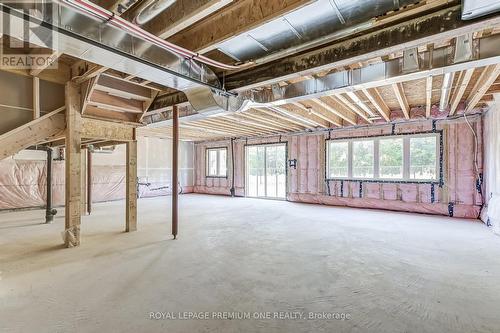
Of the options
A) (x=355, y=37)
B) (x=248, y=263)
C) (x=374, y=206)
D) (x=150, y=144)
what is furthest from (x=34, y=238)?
(x=374, y=206)

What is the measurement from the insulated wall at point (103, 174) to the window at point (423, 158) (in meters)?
8.07

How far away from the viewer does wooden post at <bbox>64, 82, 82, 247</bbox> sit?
136 inches

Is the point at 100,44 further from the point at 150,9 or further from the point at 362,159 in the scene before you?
the point at 362,159

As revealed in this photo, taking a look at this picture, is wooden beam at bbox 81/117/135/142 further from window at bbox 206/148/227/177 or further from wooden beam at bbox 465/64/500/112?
window at bbox 206/148/227/177

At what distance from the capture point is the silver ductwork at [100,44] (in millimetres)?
1583

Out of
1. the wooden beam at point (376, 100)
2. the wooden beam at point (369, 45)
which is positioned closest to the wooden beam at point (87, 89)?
the wooden beam at point (369, 45)

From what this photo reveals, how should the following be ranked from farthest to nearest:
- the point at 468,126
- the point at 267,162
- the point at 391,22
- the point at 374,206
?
the point at 267,162
the point at 374,206
the point at 468,126
the point at 391,22

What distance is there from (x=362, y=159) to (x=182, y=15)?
6.20 metres

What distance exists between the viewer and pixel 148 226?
4695mm

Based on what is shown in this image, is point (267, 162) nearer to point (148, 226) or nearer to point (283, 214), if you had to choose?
point (283, 214)

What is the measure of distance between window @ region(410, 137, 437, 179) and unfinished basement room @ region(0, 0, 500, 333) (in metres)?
0.03

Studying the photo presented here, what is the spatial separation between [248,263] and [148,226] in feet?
8.53

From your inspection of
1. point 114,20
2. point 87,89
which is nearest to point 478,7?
point 114,20

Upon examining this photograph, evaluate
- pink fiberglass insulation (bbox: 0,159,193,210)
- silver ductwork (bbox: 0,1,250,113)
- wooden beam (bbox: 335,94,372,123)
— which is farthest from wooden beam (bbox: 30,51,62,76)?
pink fiberglass insulation (bbox: 0,159,193,210)
